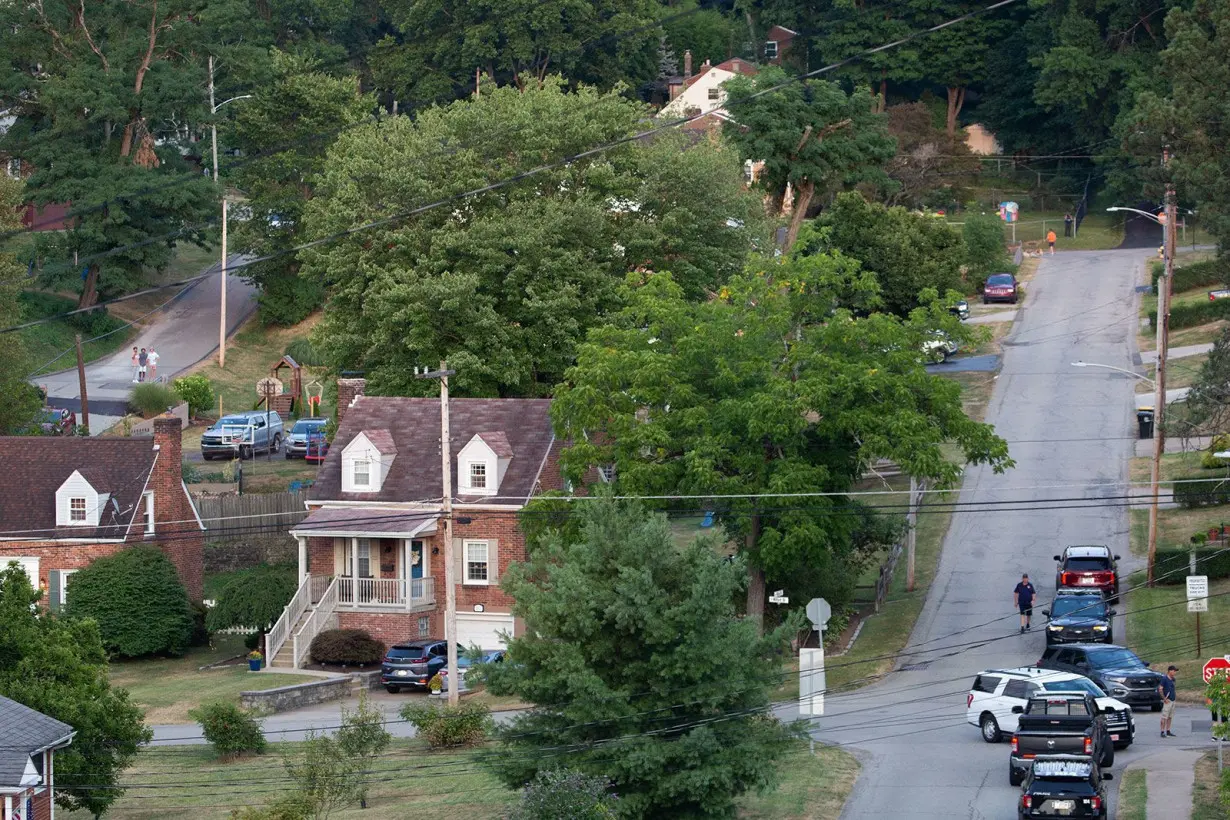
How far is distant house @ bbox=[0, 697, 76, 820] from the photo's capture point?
29.0 metres

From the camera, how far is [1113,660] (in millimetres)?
39312

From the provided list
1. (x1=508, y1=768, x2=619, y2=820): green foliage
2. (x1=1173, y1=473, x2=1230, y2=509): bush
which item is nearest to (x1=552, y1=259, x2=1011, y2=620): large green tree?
(x1=1173, y1=473, x2=1230, y2=509): bush

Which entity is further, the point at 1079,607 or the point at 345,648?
the point at 345,648

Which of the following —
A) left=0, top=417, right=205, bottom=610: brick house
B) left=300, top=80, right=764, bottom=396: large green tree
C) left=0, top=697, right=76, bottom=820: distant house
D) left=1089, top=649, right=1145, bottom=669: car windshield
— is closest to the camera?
left=0, top=697, right=76, bottom=820: distant house

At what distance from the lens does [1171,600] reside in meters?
47.5

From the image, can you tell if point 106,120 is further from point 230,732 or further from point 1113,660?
point 1113,660

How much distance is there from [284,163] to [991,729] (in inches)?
2466

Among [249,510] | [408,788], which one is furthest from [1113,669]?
[249,510]

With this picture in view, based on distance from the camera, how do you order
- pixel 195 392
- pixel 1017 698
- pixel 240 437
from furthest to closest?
pixel 195 392 → pixel 240 437 → pixel 1017 698

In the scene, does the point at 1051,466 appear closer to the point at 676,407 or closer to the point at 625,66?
the point at 676,407

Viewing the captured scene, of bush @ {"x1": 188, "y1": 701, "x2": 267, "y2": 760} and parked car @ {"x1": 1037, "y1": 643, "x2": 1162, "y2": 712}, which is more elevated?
parked car @ {"x1": 1037, "y1": 643, "x2": 1162, "y2": 712}

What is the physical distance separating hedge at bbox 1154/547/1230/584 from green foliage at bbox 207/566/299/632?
77.6 ft

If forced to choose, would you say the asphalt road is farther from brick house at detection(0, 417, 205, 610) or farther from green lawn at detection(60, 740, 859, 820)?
brick house at detection(0, 417, 205, 610)

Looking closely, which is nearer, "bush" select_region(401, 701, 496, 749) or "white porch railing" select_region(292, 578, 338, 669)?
"bush" select_region(401, 701, 496, 749)
